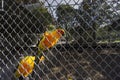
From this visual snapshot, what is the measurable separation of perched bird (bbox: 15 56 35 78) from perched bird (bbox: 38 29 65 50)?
100 mm

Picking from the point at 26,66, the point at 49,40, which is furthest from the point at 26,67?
the point at 49,40

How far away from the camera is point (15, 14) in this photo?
5.35 feet

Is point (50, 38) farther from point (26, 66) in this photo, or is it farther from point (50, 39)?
point (26, 66)

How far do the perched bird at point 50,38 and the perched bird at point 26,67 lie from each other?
0.10m

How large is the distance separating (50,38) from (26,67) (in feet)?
0.80

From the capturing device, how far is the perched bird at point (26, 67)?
4.94ft

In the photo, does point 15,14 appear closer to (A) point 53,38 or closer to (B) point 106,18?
(A) point 53,38

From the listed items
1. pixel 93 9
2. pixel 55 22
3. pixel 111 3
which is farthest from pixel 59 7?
pixel 111 3

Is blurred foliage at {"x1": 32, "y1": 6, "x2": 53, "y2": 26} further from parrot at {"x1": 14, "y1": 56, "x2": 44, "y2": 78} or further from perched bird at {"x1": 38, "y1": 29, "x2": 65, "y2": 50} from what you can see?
parrot at {"x1": 14, "y1": 56, "x2": 44, "y2": 78}

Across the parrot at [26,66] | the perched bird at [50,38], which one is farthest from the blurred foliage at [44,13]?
the parrot at [26,66]

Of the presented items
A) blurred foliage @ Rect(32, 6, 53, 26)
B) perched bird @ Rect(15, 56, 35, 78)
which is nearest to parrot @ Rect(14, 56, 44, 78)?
perched bird @ Rect(15, 56, 35, 78)

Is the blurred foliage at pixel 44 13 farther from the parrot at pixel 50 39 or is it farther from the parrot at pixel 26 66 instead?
the parrot at pixel 26 66

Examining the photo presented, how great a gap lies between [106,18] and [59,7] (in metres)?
0.26

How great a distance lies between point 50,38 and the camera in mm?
1410
